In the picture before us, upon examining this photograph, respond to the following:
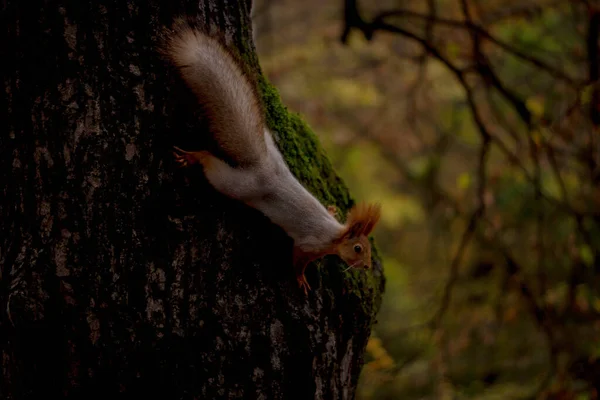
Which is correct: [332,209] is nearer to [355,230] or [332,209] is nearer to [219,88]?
[355,230]

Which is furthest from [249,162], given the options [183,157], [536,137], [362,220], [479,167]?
[536,137]

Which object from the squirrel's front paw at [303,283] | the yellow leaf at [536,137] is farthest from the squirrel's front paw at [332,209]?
the yellow leaf at [536,137]

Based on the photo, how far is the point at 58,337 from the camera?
140 centimetres

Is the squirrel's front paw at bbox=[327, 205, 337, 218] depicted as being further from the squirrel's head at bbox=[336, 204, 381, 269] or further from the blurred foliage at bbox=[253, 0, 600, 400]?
the blurred foliage at bbox=[253, 0, 600, 400]

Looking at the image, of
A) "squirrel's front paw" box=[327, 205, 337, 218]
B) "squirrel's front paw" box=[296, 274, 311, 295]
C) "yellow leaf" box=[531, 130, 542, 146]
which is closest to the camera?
"squirrel's front paw" box=[296, 274, 311, 295]

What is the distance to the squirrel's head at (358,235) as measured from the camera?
1549mm

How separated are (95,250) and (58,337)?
22cm

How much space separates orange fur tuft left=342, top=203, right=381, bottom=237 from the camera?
1545 mm

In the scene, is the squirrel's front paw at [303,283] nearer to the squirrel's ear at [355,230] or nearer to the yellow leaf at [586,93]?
the squirrel's ear at [355,230]

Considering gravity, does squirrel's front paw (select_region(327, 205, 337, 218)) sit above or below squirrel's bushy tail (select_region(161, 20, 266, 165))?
below

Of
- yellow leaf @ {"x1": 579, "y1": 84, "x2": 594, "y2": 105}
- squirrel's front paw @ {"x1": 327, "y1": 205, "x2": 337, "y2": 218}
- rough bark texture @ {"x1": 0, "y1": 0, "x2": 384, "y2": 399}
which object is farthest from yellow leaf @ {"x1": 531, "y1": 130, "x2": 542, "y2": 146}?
rough bark texture @ {"x1": 0, "y1": 0, "x2": 384, "y2": 399}

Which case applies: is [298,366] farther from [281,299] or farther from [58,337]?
[58,337]

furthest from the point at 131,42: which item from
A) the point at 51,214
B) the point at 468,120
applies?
the point at 468,120

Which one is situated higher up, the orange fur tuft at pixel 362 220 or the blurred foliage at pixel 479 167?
the blurred foliage at pixel 479 167
